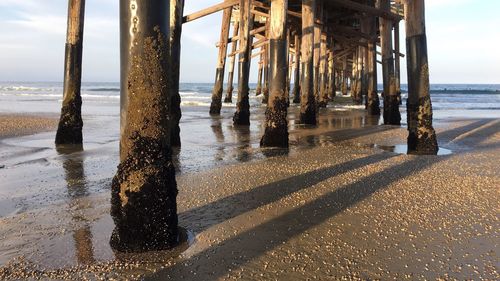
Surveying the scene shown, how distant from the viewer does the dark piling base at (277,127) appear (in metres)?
6.40

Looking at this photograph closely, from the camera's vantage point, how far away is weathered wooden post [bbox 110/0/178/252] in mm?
2441

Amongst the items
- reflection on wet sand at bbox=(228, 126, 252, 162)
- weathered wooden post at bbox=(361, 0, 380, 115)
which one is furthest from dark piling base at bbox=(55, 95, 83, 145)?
weathered wooden post at bbox=(361, 0, 380, 115)

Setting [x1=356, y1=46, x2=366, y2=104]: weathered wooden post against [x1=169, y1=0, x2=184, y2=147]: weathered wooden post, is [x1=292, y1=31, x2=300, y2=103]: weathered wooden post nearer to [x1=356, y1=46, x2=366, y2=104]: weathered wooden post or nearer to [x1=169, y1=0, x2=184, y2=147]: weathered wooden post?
[x1=356, y1=46, x2=366, y2=104]: weathered wooden post

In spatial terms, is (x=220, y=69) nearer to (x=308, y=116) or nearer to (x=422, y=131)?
(x=308, y=116)

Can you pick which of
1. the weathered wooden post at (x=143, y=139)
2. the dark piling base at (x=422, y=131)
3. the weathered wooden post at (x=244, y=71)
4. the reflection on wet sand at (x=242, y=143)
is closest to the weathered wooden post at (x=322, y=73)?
the weathered wooden post at (x=244, y=71)

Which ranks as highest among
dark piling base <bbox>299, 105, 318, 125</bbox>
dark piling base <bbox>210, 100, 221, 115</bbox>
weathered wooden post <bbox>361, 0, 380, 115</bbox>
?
weathered wooden post <bbox>361, 0, 380, 115</bbox>

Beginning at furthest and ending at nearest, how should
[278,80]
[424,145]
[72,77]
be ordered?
[72,77]
[278,80]
[424,145]

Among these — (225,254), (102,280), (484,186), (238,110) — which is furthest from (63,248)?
(238,110)

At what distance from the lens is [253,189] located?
3861 mm

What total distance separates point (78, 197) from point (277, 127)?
133 inches

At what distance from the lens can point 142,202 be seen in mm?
2438

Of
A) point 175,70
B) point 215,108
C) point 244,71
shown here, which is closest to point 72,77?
point 175,70

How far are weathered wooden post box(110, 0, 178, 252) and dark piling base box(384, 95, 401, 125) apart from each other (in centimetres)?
887

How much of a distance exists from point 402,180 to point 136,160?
2.73 m
